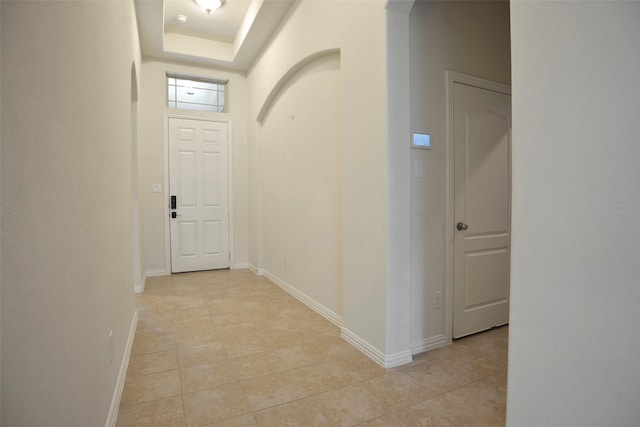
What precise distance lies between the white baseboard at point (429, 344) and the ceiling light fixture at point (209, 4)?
413cm

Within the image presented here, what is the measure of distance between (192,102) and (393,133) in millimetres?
4108

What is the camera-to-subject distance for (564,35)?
45.7 inches

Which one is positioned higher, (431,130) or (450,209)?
(431,130)

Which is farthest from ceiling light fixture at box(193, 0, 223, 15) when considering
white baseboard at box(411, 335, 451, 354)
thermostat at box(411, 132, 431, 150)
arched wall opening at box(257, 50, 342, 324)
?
white baseboard at box(411, 335, 451, 354)

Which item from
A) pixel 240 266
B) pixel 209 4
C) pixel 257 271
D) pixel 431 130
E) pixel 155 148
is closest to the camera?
pixel 431 130

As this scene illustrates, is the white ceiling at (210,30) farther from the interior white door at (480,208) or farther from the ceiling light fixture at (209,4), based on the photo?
the interior white door at (480,208)

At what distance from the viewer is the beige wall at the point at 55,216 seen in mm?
733

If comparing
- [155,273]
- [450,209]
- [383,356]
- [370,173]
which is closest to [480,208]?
[450,209]

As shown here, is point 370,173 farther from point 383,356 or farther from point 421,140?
point 383,356

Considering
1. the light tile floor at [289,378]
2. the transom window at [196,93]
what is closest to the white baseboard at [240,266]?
the light tile floor at [289,378]

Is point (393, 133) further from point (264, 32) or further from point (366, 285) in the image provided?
point (264, 32)

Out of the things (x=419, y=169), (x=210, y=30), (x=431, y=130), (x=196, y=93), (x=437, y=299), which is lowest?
(x=437, y=299)

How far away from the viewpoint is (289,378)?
210 cm

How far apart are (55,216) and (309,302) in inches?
109
